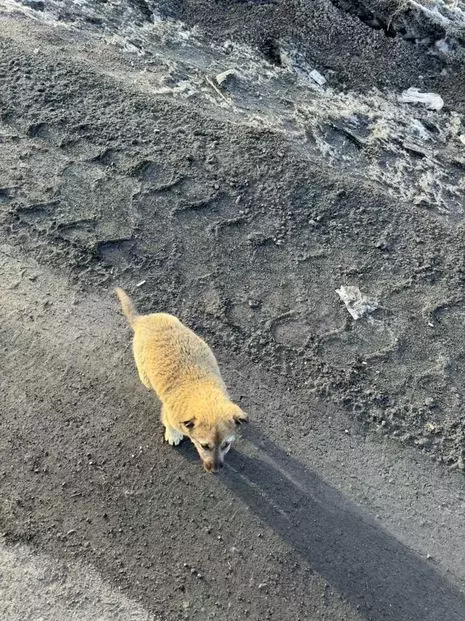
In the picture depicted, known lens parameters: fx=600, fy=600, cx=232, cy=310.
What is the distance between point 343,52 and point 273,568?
646 centimetres

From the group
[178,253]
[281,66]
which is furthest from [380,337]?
[281,66]

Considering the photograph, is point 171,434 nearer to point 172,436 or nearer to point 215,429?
point 172,436

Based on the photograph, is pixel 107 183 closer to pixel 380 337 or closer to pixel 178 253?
pixel 178 253

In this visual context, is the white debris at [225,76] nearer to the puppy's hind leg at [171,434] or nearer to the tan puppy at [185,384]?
the tan puppy at [185,384]

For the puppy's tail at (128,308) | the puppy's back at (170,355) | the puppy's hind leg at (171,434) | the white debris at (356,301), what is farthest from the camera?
the white debris at (356,301)

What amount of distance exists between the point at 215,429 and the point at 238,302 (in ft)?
5.39

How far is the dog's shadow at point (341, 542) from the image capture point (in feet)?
14.1

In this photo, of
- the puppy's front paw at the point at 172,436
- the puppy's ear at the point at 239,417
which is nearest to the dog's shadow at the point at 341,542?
the puppy's front paw at the point at 172,436

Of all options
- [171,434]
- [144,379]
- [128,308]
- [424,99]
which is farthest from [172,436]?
[424,99]

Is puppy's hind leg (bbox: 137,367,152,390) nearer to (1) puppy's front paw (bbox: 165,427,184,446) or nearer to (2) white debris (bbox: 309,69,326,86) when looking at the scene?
(1) puppy's front paw (bbox: 165,427,184,446)

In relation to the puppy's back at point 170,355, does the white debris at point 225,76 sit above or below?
above

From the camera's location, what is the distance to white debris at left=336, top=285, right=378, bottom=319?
559cm

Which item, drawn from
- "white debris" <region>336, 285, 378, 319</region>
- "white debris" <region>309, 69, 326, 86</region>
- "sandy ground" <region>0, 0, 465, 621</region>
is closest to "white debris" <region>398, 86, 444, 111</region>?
"sandy ground" <region>0, 0, 465, 621</region>

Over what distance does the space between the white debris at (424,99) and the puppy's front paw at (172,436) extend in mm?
5191
